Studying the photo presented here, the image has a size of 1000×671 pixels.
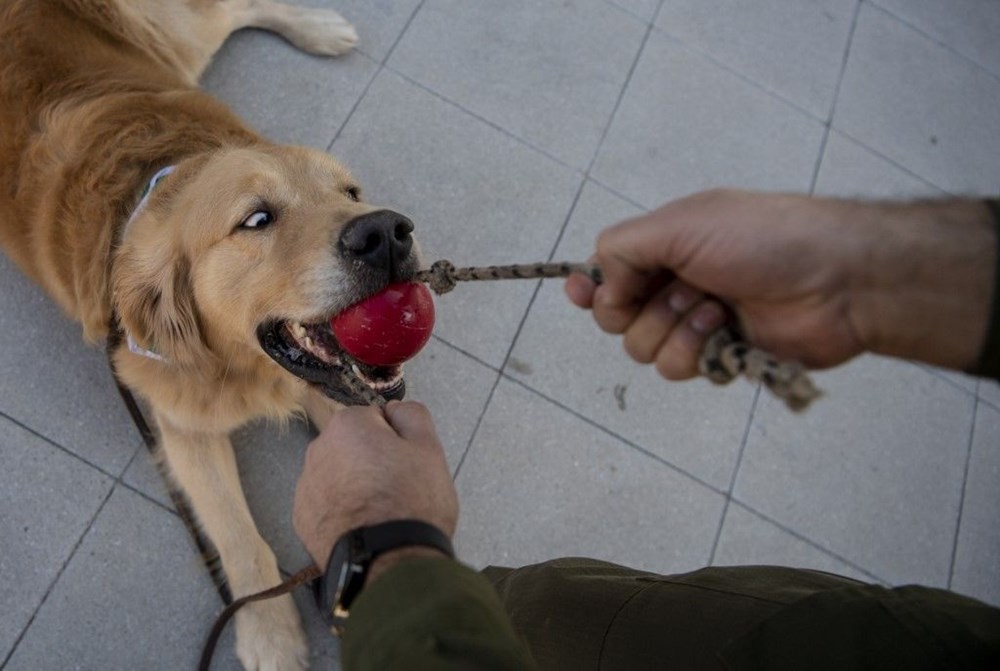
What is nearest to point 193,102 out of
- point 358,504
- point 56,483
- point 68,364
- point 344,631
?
point 68,364

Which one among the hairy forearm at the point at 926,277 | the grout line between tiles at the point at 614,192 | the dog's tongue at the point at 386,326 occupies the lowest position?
the grout line between tiles at the point at 614,192

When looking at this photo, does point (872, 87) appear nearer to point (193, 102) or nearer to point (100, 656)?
point (193, 102)

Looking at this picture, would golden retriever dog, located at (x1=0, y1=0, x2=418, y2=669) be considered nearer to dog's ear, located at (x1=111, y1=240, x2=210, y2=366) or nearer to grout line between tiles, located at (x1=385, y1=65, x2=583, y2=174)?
dog's ear, located at (x1=111, y1=240, x2=210, y2=366)

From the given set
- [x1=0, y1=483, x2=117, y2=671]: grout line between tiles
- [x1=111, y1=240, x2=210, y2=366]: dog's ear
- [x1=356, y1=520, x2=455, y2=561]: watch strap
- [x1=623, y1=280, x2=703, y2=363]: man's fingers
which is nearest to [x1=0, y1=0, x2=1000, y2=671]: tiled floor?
[x1=0, y1=483, x2=117, y2=671]: grout line between tiles

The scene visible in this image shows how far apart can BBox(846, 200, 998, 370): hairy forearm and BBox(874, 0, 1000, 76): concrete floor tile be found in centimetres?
422

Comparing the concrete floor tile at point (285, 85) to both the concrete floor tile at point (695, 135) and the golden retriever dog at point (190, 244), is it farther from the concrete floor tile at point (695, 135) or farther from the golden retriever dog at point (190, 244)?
the concrete floor tile at point (695, 135)

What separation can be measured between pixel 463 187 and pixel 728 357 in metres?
2.38

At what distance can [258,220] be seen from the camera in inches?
78.3

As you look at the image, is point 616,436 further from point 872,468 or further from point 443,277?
point 443,277

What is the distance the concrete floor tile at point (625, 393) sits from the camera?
9.73ft

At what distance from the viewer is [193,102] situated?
2537 mm

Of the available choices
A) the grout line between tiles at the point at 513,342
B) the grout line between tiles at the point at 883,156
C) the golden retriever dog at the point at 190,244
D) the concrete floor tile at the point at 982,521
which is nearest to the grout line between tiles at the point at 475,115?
the grout line between tiles at the point at 513,342

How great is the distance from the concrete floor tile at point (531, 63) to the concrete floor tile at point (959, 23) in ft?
6.58

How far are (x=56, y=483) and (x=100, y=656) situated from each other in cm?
A: 64
